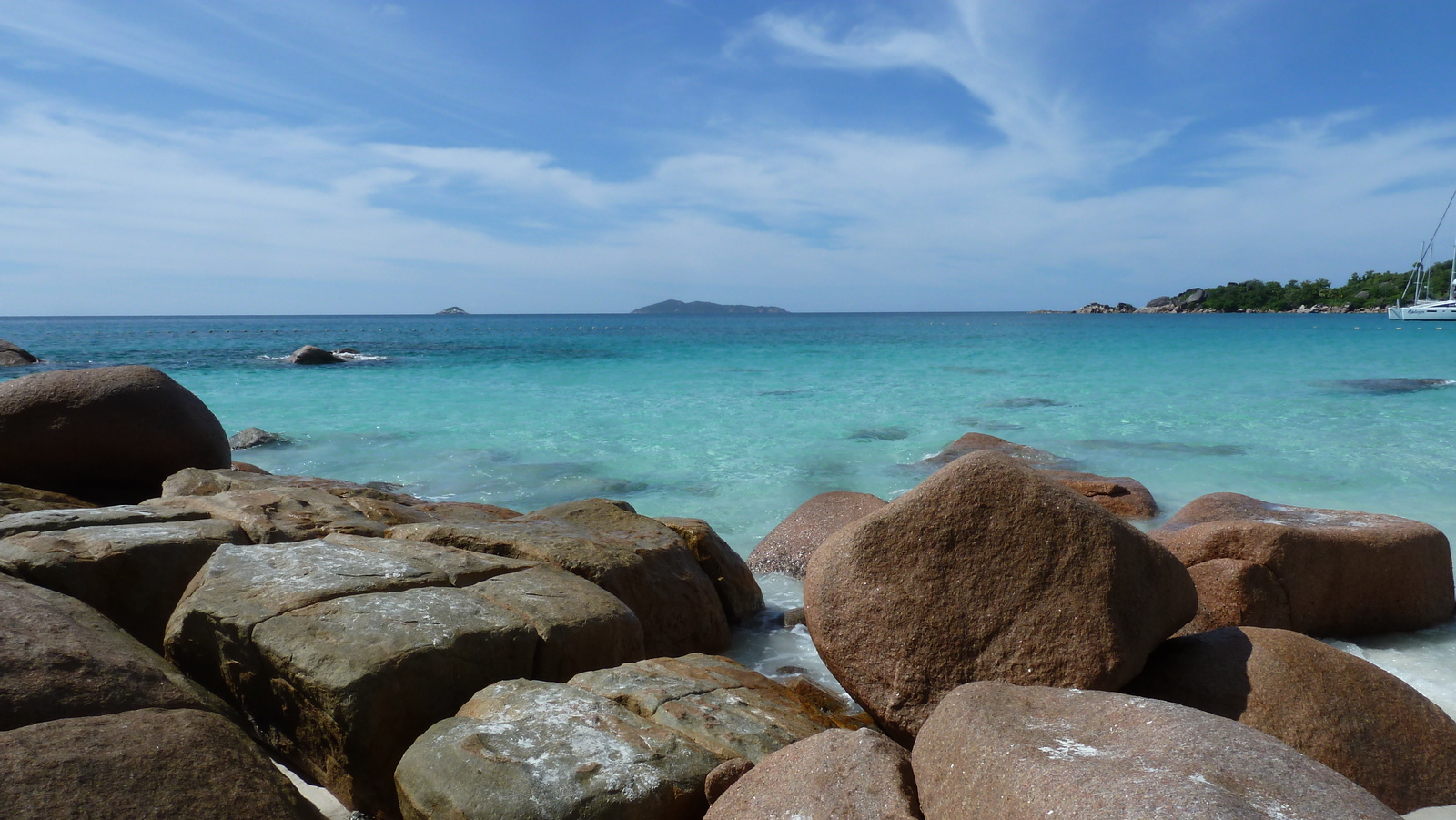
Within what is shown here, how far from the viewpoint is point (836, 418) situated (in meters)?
16.3

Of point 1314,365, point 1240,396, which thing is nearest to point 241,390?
point 1240,396

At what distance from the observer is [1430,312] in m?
52.9

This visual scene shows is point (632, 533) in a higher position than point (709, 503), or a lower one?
higher

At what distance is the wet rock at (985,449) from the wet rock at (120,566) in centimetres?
895

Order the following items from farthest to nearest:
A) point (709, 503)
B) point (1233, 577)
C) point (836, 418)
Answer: point (836, 418)
point (709, 503)
point (1233, 577)

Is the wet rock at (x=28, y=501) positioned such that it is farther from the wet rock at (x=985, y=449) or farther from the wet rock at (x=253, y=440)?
the wet rock at (x=985, y=449)

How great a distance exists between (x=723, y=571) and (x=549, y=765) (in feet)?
10.2

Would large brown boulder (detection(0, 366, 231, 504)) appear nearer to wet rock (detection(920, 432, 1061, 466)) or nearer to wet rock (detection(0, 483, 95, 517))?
wet rock (detection(0, 483, 95, 517))

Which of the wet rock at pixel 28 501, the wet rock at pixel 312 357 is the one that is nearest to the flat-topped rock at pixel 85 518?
the wet rock at pixel 28 501

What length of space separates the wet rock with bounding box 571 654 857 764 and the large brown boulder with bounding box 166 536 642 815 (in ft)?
1.19

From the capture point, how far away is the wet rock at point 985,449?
11.2 m

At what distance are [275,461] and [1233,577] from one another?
11893mm

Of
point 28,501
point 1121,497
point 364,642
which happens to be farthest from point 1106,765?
point 1121,497

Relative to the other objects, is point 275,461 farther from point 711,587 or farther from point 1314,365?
point 1314,365
